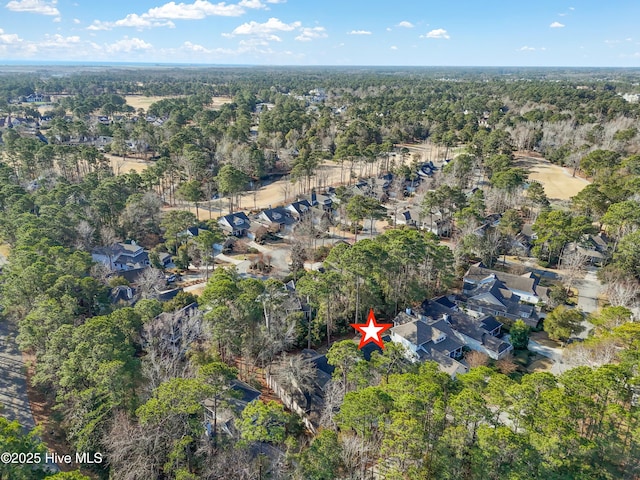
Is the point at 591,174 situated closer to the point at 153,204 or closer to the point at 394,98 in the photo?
the point at 153,204

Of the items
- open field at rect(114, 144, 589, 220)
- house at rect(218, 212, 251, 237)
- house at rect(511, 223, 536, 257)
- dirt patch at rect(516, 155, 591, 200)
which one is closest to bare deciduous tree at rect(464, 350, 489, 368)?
house at rect(511, 223, 536, 257)

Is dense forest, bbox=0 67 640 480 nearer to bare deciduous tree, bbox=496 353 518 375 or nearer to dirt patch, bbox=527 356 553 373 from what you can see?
Result: bare deciduous tree, bbox=496 353 518 375

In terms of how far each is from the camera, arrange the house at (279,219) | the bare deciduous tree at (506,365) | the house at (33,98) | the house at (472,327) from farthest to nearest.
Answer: the house at (33,98) → the house at (279,219) → the house at (472,327) → the bare deciduous tree at (506,365)

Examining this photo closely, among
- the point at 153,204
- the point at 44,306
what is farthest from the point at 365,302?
the point at 153,204

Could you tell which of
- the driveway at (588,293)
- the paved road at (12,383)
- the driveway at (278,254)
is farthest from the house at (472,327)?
the paved road at (12,383)

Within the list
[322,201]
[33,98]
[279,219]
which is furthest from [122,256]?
[33,98]

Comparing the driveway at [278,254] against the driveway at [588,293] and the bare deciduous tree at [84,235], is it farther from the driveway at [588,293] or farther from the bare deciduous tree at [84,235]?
the driveway at [588,293]

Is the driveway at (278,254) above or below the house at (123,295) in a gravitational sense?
below

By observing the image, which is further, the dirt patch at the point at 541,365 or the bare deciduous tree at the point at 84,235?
the bare deciduous tree at the point at 84,235
